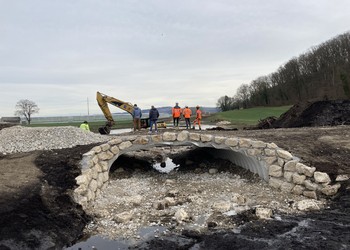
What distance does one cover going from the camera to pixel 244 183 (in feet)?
41.4

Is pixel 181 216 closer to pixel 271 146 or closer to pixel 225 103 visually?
pixel 271 146

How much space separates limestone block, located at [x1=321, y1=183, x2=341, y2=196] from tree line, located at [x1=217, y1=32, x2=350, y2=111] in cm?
3439

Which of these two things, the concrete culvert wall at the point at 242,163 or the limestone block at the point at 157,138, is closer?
the concrete culvert wall at the point at 242,163

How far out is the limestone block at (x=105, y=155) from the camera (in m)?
12.8

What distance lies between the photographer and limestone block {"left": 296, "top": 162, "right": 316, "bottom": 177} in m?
11.1

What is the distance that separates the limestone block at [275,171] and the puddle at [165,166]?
5.16 m

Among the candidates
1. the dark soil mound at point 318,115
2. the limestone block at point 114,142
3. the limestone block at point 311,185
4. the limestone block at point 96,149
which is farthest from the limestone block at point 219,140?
the dark soil mound at point 318,115

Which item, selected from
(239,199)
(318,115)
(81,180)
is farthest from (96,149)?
(318,115)

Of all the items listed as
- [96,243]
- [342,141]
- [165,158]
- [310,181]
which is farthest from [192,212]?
[165,158]

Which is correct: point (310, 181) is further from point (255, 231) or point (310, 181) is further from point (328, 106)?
point (328, 106)

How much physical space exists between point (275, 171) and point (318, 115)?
1506cm

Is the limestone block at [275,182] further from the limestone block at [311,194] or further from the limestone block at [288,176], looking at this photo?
the limestone block at [311,194]

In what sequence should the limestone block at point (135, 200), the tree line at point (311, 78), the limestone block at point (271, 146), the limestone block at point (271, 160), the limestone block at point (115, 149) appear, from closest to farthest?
1. the limestone block at point (135, 200)
2. the limestone block at point (271, 160)
3. the limestone block at point (271, 146)
4. the limestone block at point (115, 149)
5. the tree line at point (311, 78)

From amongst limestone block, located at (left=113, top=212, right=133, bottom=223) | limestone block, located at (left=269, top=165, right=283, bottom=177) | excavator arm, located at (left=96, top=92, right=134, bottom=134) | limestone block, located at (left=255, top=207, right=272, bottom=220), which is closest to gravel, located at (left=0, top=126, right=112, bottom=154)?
limestone block, located at (left=113, top=212, right=133, bottom=223)
